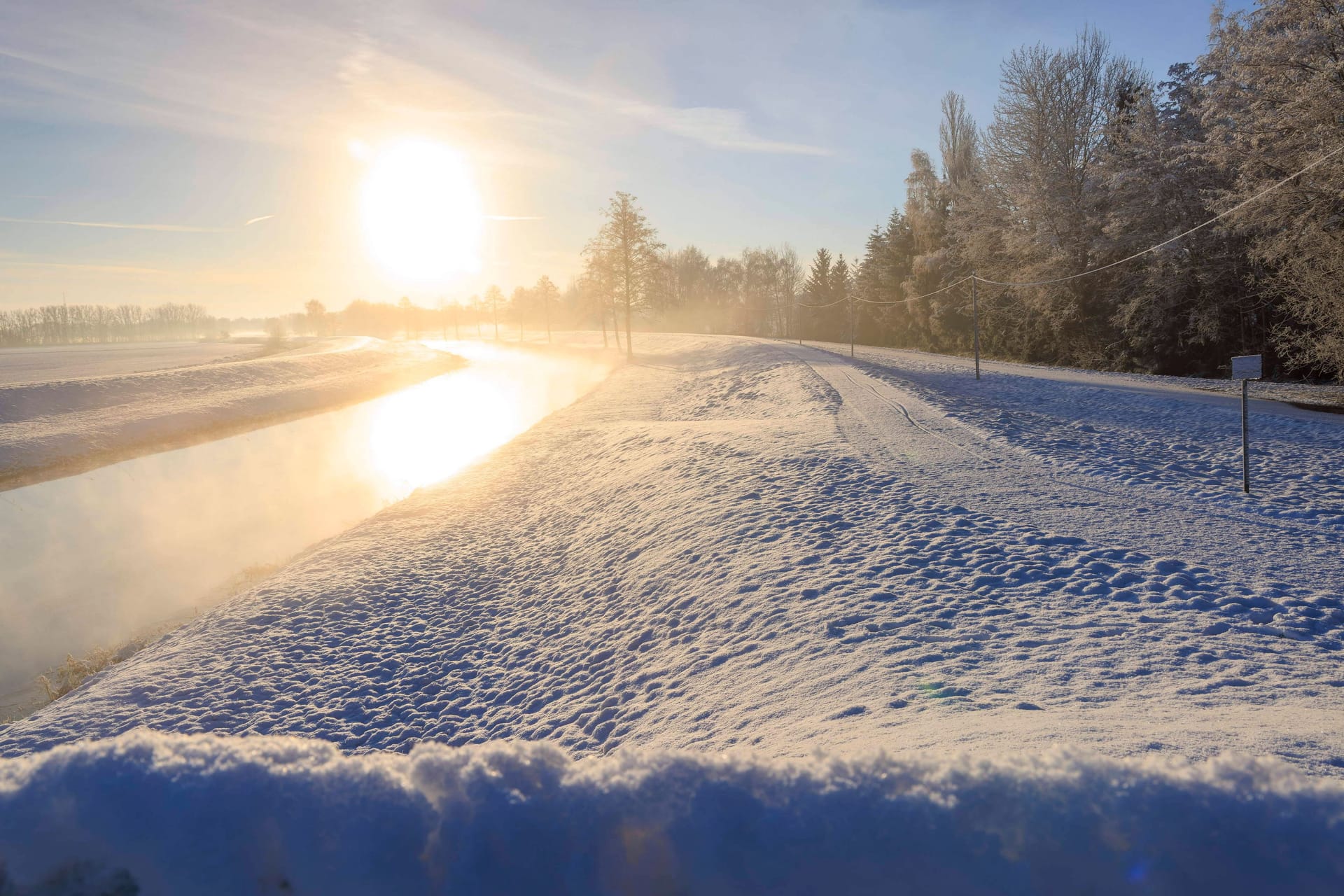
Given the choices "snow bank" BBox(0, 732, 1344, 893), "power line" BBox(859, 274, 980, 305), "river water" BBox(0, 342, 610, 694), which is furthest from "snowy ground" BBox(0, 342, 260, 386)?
"power line" BBox(859, 274, 980, 305)

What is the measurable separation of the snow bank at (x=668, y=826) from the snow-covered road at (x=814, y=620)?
1279mm

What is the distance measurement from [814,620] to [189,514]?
1363 centimetres

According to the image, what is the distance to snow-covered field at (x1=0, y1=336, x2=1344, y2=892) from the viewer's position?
1.47 meters

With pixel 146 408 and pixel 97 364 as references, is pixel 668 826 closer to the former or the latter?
pixel 146 408

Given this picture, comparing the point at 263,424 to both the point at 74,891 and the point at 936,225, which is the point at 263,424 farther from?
the point at 936,225

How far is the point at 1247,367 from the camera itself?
27.0ft

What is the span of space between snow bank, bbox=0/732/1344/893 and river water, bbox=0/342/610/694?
765cm

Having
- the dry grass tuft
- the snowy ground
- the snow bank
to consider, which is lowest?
the dry grass tuft

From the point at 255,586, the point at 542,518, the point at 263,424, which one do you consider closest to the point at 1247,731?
the point at 542,518

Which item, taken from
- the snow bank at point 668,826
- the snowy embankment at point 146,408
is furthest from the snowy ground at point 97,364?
the snow bank at point 668,826

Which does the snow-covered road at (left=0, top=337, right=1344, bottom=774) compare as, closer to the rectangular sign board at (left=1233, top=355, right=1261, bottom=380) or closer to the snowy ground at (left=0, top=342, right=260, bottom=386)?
the rectangular sign board at (left=1233, top=355, right=1261, bottom=380)

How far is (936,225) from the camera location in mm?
43750

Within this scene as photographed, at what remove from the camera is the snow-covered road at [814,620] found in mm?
3803

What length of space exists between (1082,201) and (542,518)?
29616 mm
